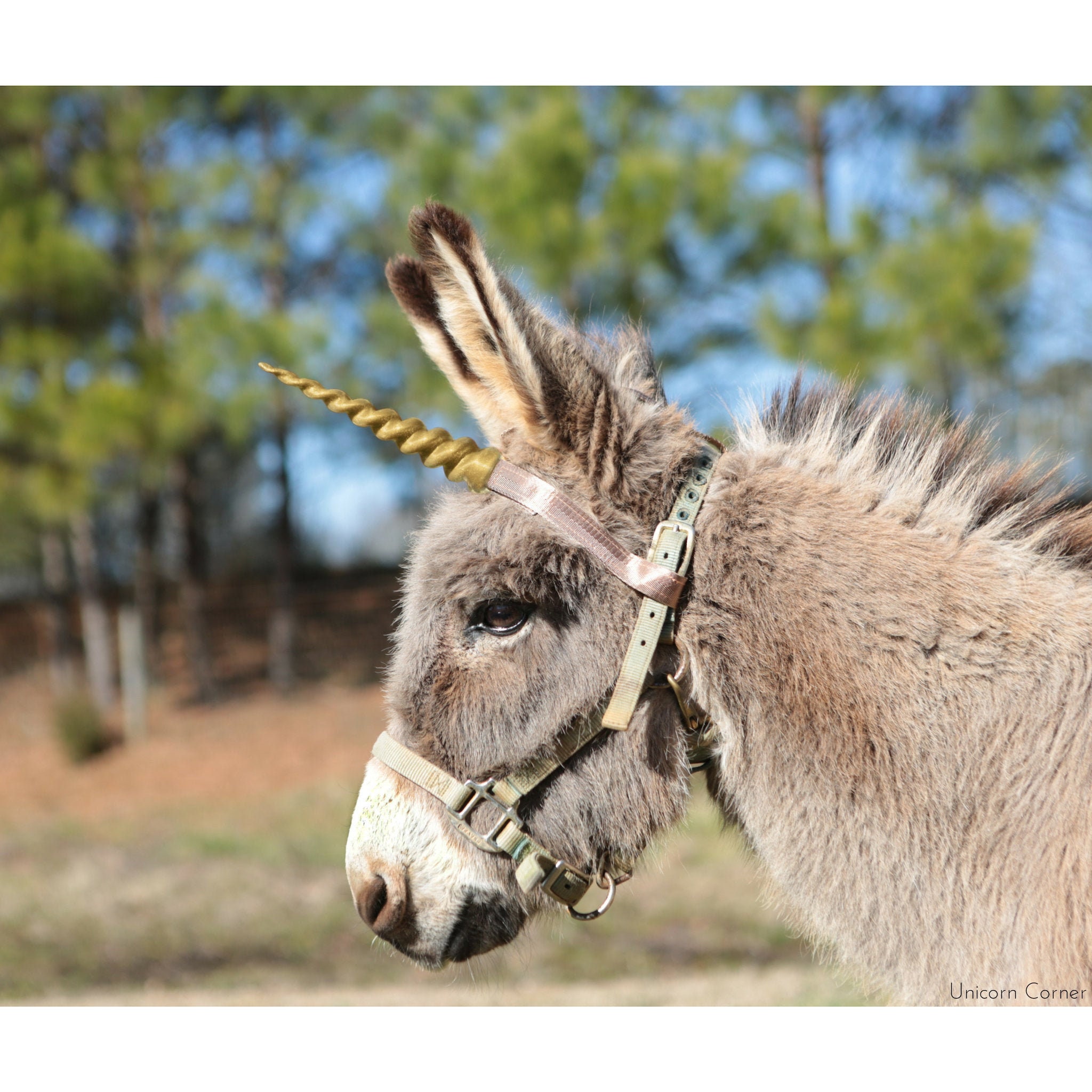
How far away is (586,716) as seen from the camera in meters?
2.00

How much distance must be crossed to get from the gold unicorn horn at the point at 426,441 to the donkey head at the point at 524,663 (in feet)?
0.24

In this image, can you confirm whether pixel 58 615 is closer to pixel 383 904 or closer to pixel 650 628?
pixel 383 904

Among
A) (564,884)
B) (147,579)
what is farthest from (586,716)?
(147,579)

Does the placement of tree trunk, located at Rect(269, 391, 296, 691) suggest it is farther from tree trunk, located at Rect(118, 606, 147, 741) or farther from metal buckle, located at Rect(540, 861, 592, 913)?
metal buckle, located at Rect(540, 861, 592, 913)

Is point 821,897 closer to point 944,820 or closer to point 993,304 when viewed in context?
point 944,820

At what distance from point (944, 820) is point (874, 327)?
7873mm

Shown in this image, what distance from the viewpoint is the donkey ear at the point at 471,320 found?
1.87m

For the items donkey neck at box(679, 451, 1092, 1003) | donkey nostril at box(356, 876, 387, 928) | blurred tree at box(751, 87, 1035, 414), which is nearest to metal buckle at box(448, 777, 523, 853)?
donkey nostril at box(356, 876, 387, 928)

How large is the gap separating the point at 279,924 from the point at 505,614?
20.2 ft

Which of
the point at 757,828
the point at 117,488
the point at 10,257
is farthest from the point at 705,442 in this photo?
the point at 117,488

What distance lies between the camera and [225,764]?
44.5 ft

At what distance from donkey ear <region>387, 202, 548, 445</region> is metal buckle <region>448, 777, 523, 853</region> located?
0.74 m

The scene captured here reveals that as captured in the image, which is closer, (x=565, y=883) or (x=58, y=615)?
(x=565, y=883)

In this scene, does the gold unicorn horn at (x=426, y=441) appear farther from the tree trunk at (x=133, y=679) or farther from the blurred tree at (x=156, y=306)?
the tree trunk at (x=133, y=679)
